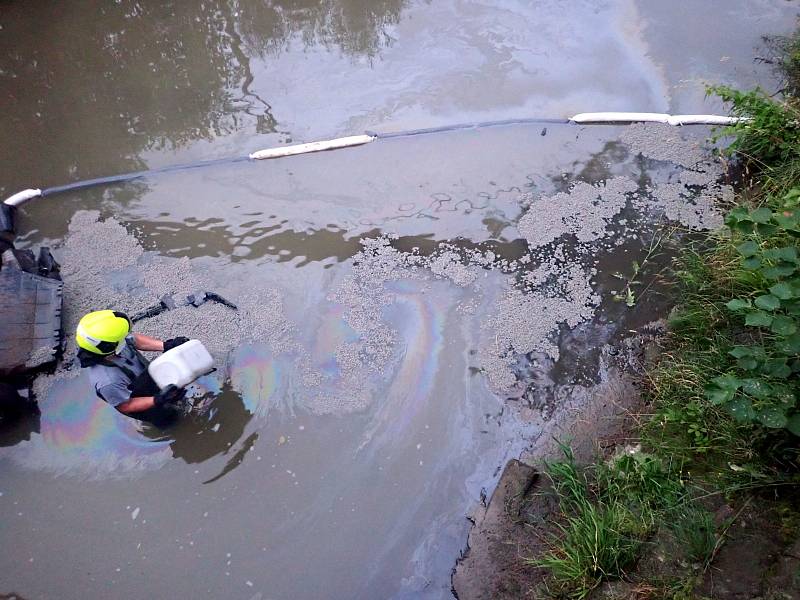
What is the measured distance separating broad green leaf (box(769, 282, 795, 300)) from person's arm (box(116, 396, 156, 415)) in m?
3.27

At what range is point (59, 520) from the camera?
132 inches

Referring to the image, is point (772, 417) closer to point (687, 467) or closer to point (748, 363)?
point (748, 363)

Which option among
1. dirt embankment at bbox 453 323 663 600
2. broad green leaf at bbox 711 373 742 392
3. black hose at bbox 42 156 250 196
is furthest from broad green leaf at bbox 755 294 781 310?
black hose at bbox 42 156 250 196

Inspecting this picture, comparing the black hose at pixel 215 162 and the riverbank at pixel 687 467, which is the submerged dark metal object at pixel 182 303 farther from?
the riverbank at pixel 687 467

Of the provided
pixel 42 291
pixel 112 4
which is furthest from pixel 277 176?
pixel 112 4

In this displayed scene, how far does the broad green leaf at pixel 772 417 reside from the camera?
2.30 m

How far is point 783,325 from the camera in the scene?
229 cm

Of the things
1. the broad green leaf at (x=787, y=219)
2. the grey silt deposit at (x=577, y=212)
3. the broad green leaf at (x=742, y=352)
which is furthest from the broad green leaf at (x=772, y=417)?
the grey silt deposit at (x=577, y=212)

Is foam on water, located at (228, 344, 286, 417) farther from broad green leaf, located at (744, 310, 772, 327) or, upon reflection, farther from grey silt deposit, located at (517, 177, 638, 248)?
broad green leaf, located at (744, 310, 772, 327)

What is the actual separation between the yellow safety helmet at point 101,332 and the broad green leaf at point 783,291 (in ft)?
10.8

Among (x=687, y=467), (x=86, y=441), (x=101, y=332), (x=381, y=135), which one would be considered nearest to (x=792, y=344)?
(x=687, y=467)

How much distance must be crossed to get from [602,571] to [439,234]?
8.80 feet

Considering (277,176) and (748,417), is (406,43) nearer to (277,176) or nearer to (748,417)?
(277,176)

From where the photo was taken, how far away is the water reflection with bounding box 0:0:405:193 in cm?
519
